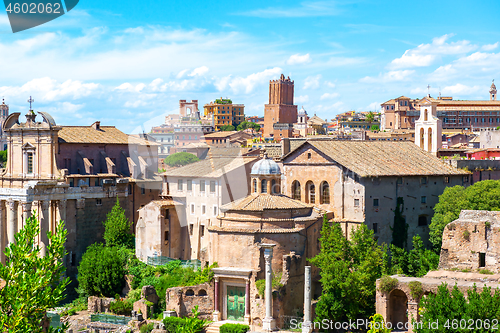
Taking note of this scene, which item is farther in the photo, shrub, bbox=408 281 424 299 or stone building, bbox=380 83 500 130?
stone building, bbox=380 83 500 130

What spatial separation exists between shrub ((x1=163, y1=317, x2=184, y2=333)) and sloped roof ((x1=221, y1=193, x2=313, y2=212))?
8.43 meters

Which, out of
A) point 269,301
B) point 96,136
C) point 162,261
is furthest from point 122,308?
point 96,136

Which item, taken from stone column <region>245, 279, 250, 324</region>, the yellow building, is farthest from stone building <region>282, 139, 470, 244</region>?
the yellow building

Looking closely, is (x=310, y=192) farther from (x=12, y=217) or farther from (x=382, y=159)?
(x=12, y=217)

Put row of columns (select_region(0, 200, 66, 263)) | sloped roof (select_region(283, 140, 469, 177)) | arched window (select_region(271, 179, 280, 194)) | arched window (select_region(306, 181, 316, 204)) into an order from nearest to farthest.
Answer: arched window (select_region(271, 179, 280, 194)) < sloped roof (select_region(283, 140, 469, 177)) < arched window (select_region(306, 181, 316, 204)) < row of columns (select_region(0, 200, 66, 263))

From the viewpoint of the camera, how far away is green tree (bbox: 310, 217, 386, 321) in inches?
1790

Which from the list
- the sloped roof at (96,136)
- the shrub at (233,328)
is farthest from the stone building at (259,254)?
the sloped roof at (96,136)

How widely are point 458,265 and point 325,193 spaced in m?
12.7

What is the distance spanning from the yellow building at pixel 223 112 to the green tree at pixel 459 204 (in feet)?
424

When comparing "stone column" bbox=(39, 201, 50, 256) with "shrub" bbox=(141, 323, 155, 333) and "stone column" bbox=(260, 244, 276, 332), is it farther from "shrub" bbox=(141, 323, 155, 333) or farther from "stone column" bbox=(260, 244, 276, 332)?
"stone column" bbox=(260, 244, 276, 332)

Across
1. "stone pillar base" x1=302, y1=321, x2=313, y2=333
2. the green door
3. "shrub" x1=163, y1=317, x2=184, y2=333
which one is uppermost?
the green door

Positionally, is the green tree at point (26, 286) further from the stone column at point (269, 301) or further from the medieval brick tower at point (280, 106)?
the medieval brick tower at point (280, 106)

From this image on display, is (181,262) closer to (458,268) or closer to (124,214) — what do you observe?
(124,214)

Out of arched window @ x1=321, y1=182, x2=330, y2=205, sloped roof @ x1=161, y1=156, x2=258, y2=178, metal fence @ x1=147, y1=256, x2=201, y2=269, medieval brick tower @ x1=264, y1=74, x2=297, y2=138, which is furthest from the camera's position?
medieval brick tower @ x1=264, y1=74, x2=297, y2=138
